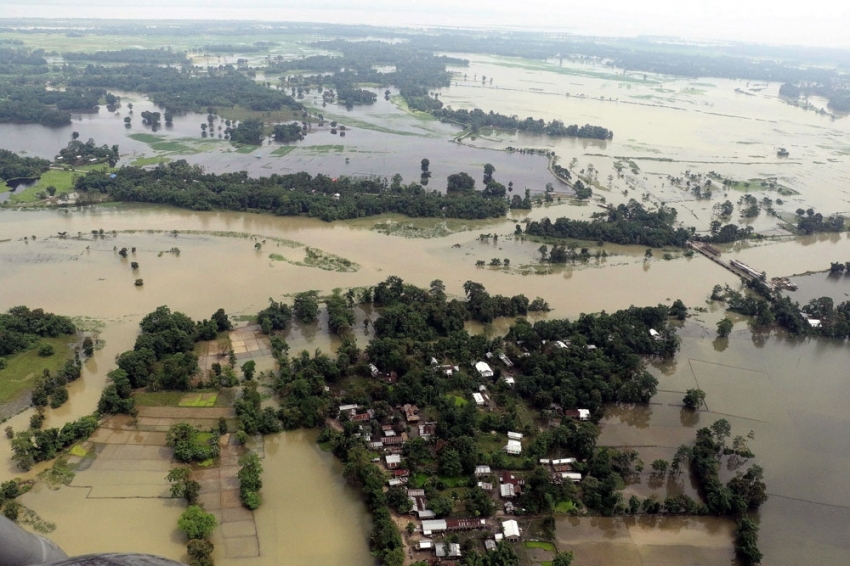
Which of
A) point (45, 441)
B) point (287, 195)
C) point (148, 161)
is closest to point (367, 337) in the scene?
point (45, 441)

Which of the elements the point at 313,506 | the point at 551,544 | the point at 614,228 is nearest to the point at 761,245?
the point at 614,228

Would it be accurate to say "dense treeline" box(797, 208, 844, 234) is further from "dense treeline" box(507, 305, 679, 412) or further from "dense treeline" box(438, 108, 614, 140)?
"dense treeline" box(438, 108, 614, 140)

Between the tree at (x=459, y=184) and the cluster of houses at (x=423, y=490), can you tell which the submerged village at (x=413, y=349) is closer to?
the cluster of houses at (x=423, y=490)

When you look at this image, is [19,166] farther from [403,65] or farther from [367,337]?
[403,65]

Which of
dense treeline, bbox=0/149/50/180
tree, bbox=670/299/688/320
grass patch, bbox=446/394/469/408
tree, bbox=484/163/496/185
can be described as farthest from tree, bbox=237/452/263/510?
dense treeline, bbox=0/149/50/180

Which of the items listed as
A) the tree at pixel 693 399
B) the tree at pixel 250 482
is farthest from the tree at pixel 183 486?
the tree at pixel 693 399

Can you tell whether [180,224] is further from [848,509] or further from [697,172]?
[697,172]
